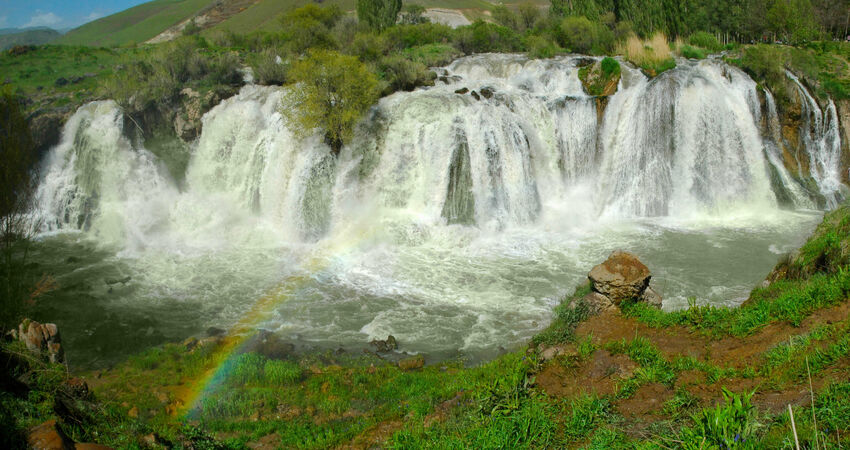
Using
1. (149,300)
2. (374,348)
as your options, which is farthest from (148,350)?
(374,348)

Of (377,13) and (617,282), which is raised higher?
(377,13)

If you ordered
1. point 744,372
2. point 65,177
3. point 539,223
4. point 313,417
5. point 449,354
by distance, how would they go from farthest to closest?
point 65,177 → point 539,223 → point 449,354 → point 313,417 → point 744,372

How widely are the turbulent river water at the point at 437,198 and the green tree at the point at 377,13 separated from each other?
1699cm

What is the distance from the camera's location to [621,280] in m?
7.87

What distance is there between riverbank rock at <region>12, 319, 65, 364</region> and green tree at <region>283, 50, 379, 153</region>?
11.7m

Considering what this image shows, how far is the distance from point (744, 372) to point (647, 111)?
15.1 meters

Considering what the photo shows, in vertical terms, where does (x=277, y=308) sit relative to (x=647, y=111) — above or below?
below

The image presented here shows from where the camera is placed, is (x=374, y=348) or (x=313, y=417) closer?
(x=313, y=417)

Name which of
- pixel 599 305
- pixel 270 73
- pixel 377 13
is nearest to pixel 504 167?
pixel 599 305

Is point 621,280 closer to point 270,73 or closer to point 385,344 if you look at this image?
point 385,344

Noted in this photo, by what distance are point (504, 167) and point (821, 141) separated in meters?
11.1

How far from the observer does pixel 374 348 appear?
36.7 ft

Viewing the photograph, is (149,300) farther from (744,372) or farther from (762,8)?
(762,8)

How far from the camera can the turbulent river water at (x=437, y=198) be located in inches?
570
